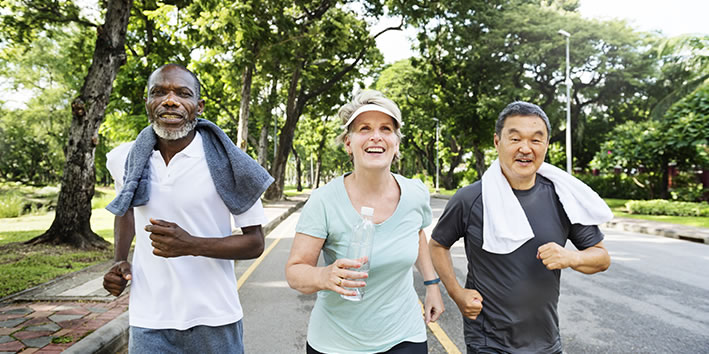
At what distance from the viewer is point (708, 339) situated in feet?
15.9

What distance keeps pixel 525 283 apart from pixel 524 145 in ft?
2.27

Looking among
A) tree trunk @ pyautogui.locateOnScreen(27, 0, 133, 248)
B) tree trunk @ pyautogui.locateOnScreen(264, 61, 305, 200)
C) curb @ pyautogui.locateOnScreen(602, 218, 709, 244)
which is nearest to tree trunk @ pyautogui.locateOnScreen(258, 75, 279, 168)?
tree trunk @ pyautogui.locateOnScreen(264, 61, 305, 200)

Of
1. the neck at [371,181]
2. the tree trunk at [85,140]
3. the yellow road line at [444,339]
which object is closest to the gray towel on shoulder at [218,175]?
the neck at [371,181]

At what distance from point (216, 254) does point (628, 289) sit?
6826mm

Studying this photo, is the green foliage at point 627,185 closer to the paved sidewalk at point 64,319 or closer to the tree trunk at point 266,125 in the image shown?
the tree trunk at point 266,125

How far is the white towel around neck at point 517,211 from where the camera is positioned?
2.37 meters

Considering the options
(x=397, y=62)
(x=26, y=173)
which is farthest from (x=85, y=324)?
(x=26, y=173)

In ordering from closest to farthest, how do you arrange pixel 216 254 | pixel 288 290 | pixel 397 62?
pixel 216 254 < pixel 288 290 < pixel 397 62

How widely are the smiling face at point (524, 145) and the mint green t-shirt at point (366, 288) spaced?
24.5 inches

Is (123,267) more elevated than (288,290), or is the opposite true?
(123,267)

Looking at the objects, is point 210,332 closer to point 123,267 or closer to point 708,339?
point 123,267

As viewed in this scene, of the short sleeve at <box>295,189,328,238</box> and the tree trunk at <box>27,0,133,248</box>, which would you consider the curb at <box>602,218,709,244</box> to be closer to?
the short sleeve at <box>295,189,328,238</box>

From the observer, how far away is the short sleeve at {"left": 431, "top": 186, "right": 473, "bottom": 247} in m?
2.61

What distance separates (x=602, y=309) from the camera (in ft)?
19.5
